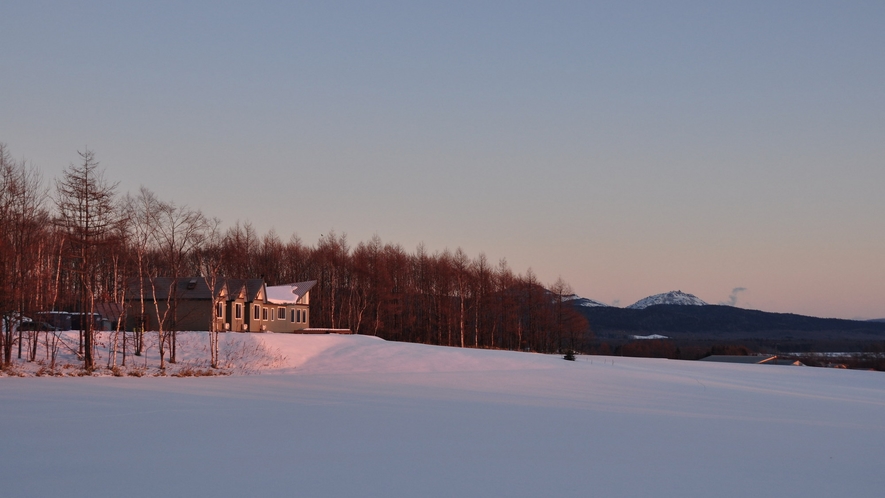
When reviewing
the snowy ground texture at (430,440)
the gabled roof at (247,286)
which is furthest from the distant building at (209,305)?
the snowy ground texture at (430,440)

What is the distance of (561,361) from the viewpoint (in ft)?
152

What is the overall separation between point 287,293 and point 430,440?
148 feet

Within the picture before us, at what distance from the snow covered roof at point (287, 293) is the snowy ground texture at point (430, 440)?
27.9m

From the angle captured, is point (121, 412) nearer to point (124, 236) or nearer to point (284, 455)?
point (284, 455)

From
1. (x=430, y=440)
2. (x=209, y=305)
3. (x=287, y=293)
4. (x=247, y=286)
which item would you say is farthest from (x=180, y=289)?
(x=430, y=440)

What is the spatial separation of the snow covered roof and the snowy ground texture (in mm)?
27946

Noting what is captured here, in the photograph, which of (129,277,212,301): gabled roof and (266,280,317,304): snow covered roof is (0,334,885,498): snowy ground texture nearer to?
(129,277,212,301): gabled roof

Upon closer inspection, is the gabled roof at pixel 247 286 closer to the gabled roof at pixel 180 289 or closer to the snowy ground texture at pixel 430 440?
the gabled roof at pixel 180 289

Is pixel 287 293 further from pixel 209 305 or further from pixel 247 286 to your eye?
pixel 209 305

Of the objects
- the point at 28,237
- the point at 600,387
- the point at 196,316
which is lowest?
the point at 600,387

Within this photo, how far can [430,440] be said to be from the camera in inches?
538

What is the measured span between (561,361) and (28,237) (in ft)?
102

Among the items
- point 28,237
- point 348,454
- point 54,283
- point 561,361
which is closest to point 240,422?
point 348,454

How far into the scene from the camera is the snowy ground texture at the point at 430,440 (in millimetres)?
9812
